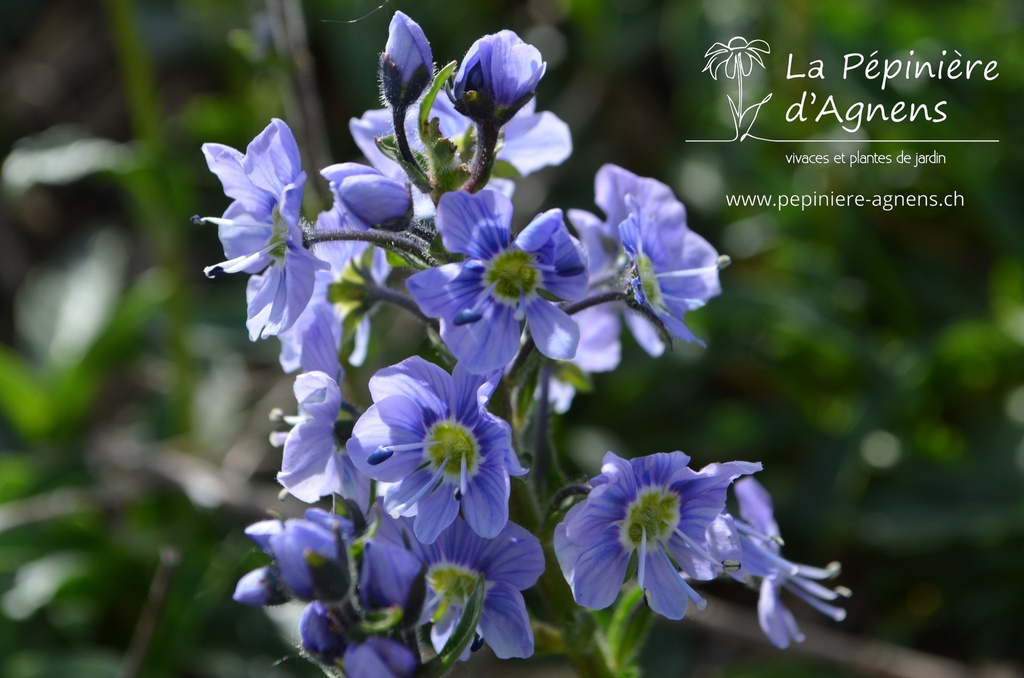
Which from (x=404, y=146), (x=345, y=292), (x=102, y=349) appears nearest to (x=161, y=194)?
(x=102, y=349)

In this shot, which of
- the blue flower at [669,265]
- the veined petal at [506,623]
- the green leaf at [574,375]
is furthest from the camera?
the green leaf at [574,375]

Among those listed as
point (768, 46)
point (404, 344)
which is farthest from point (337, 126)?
point (768, 46)

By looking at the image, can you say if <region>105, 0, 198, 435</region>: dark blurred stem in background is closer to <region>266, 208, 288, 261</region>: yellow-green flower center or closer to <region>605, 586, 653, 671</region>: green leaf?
<region>266, 208, 288, 261</region>: yellow-green flower center

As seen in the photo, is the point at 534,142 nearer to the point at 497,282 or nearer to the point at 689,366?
the point at 497,282

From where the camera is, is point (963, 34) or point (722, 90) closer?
point (963, 34)

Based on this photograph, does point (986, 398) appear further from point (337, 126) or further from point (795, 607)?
point (337, 126)

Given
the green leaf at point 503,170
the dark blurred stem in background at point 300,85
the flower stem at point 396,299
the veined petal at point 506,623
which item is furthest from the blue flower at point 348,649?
the dark blurred stem in background at point 300,85

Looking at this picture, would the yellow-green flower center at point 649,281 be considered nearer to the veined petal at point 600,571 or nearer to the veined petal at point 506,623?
the veined petal at point 600,571

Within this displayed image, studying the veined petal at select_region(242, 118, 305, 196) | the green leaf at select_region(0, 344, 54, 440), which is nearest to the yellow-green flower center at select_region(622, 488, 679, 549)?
the veined petal at select_region(242, 118, 305, 196)
